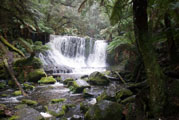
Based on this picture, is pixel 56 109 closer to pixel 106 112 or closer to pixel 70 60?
pixel 106 112

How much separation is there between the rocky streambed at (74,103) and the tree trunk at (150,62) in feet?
2.51

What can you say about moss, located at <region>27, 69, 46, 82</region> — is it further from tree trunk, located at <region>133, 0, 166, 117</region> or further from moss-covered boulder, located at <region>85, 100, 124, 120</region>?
tree trunk, located at <region>133, 0, 166, 117</region>

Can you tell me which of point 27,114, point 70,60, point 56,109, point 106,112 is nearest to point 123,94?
point 106,112

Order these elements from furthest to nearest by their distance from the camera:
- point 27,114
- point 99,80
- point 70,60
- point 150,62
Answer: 1. point 70,60
2. point 99,80
3. point 27,114
4. point 150,62

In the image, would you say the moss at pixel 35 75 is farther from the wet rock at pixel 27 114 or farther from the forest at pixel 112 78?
the wet rock at pixel 27 114

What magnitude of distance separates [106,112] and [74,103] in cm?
203

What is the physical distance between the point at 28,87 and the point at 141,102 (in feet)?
18.1

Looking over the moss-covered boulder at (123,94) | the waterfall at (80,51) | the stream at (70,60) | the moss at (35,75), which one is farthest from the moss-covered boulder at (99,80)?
the waterfall at (80,51)

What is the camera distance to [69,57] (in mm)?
16297

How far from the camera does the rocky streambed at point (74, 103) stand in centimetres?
345

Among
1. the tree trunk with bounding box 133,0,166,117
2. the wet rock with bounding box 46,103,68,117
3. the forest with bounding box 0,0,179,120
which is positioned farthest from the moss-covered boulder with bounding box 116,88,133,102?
the tree trunk with bounding box 133,0,166,117

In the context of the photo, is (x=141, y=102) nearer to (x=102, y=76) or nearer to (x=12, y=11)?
(x=12, y=11)

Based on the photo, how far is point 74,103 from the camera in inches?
203

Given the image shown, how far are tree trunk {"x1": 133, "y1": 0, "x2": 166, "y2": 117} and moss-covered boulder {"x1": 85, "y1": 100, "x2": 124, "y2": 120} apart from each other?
1.03 metres
